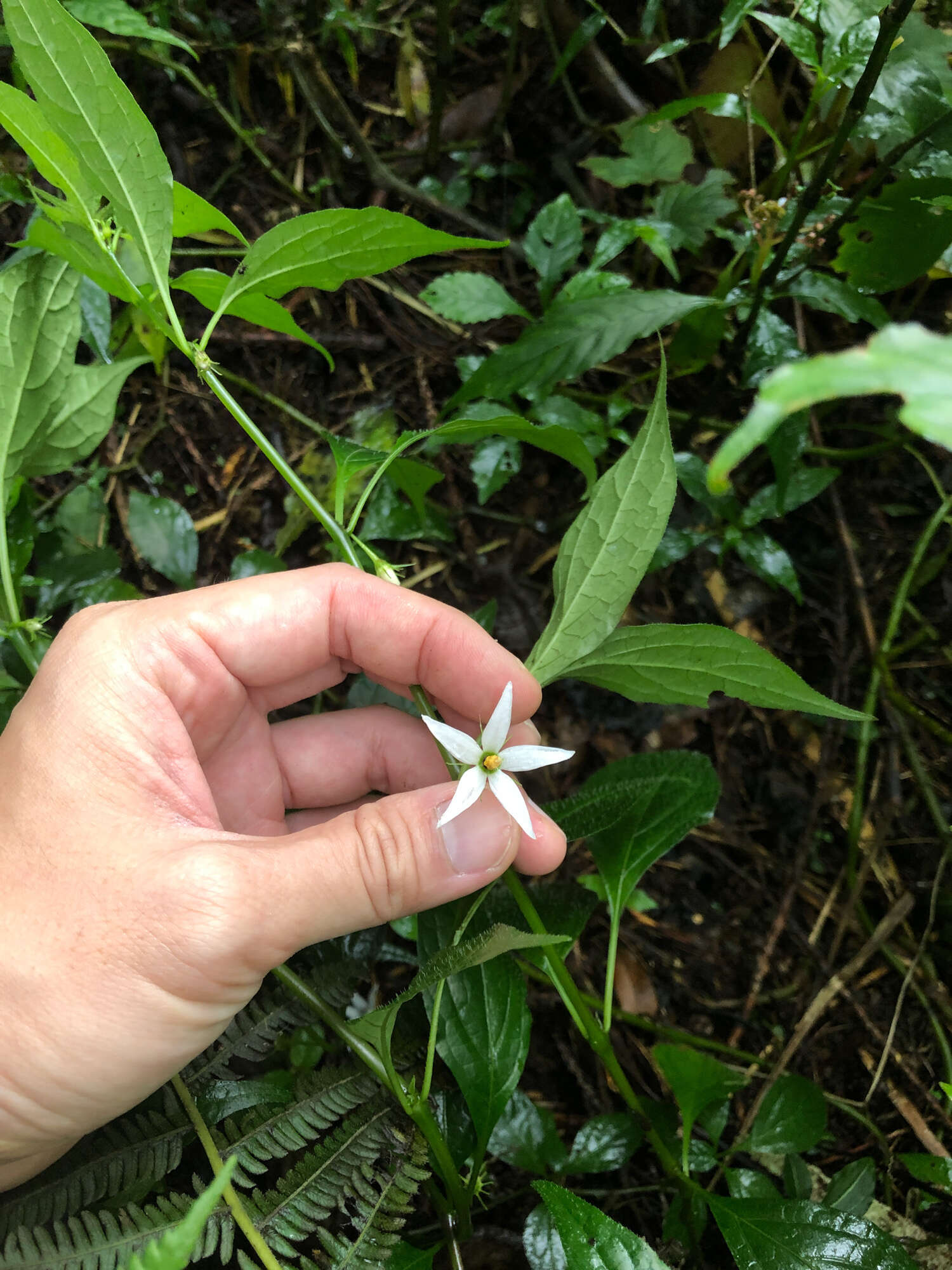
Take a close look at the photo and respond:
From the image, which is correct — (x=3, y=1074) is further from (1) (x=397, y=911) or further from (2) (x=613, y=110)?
(2) (x=613, y=110)

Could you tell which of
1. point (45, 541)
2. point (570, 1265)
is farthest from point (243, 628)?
point (570, 1265)

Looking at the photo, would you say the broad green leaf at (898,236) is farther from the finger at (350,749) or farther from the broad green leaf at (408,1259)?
the broad green leaf at (408,1259)

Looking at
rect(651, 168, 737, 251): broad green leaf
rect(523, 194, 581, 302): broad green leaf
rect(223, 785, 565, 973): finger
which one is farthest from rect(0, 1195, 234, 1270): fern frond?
rect(651, 168, 737, 251): broad green leaf

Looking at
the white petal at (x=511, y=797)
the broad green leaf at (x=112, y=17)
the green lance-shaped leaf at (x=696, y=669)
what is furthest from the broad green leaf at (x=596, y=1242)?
the broad green leaf at (x=112, y=17)

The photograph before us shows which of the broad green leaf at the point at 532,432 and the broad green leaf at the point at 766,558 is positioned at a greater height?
the broad green leaf at the point at 532,432

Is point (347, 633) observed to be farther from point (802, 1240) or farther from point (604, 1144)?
point (802, 1240)

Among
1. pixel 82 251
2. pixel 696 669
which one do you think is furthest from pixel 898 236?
pixel 82 251
